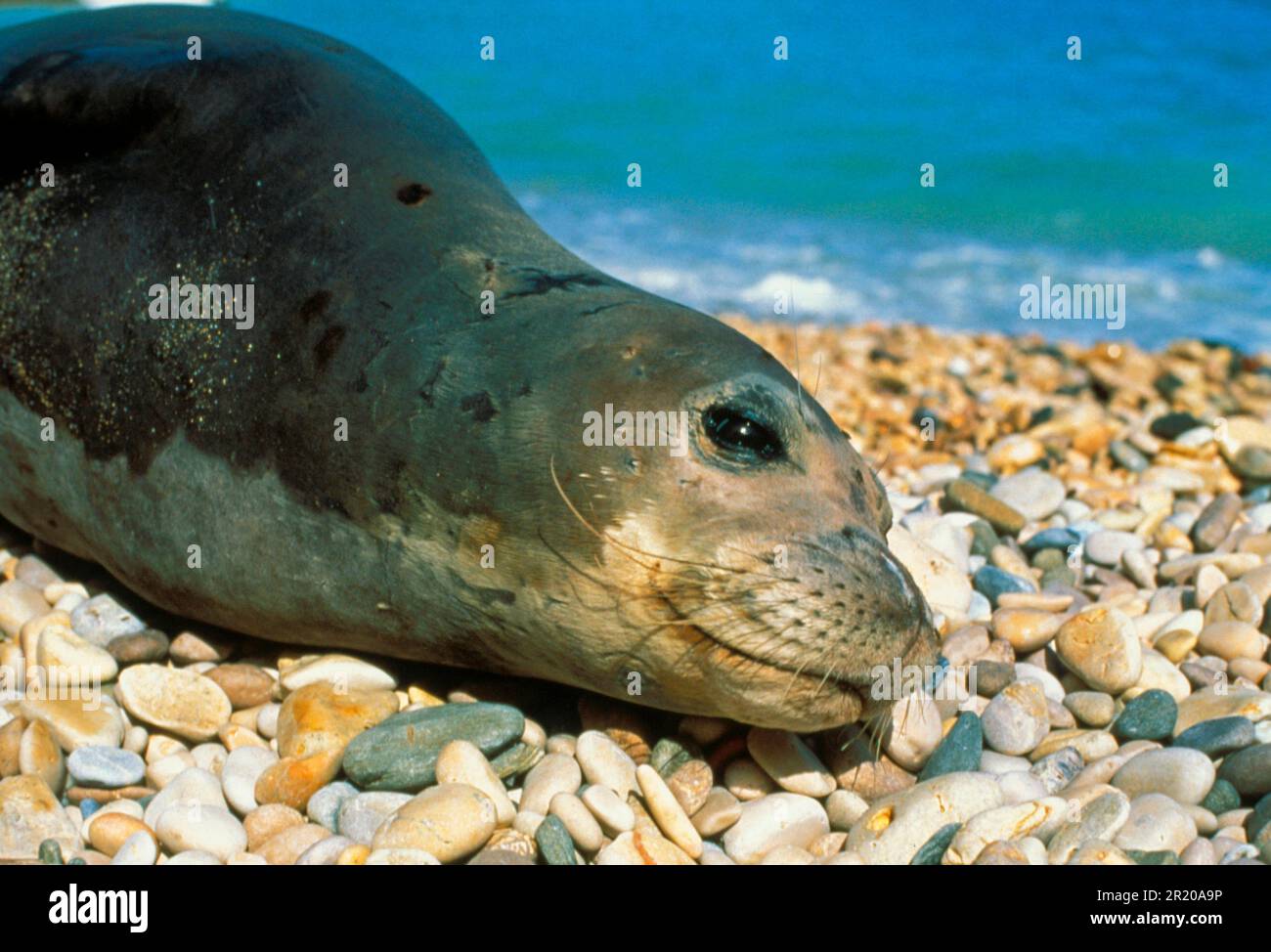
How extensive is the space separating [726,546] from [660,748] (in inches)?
29.6

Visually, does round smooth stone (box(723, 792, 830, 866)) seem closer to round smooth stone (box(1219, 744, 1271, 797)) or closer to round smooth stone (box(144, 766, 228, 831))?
round smooth stone (box(1219, 744, 1271, 797))

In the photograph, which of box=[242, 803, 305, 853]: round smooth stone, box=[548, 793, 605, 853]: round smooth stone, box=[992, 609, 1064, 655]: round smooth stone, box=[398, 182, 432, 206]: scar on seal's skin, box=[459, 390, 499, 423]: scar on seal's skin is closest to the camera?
box=[548, 793, 605, 853]: round smooth stone

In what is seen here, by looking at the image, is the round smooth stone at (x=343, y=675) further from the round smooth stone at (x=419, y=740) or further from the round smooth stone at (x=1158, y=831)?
the round smooth stone at (x=1158, y=831)

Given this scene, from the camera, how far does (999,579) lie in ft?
16.2

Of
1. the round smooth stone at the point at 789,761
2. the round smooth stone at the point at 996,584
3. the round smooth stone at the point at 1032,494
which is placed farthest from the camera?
the round smooth stone at the point at 1032,494

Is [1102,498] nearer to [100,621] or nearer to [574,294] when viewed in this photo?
[574,294]

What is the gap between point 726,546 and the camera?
321 centimetres

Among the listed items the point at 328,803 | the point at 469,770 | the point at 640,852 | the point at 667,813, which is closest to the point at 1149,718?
the point at 667,813

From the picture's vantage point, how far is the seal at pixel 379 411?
328cm

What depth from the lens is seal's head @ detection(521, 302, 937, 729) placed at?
3230 millimetres

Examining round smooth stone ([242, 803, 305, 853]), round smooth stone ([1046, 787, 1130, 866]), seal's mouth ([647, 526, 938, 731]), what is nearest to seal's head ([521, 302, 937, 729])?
seal's mouth ([647, 526, 938, 731])

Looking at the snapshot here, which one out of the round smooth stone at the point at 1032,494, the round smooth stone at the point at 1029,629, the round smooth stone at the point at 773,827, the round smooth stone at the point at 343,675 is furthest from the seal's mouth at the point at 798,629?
the round smooth stone at the point at 1032,494

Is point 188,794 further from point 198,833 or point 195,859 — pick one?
point 195,859

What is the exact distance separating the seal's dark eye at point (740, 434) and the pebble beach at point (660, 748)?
0.90 m
